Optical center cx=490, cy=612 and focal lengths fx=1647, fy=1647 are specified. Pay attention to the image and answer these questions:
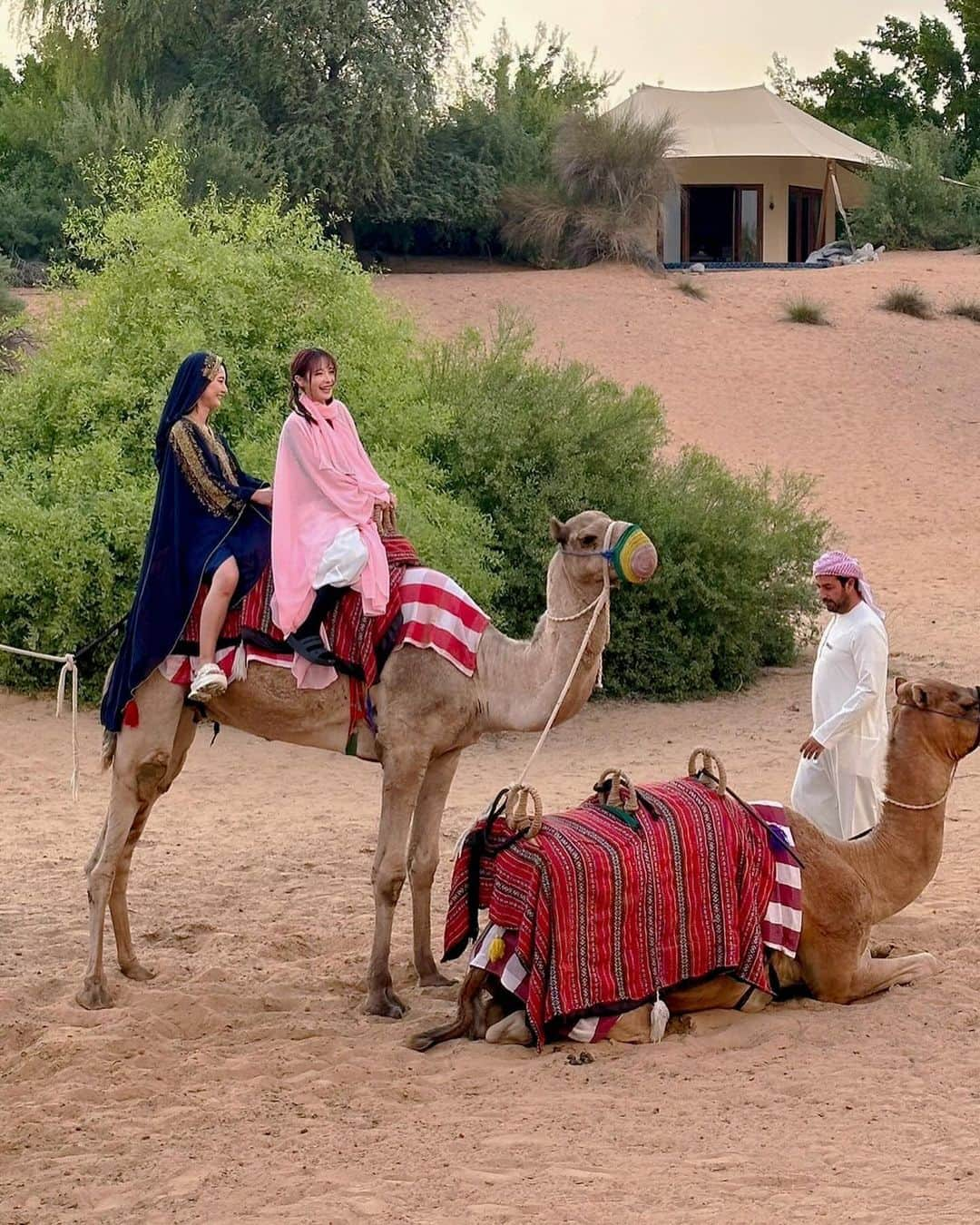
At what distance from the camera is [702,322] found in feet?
100

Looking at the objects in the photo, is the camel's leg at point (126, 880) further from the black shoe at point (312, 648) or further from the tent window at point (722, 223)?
the tent window at point (722, 223)

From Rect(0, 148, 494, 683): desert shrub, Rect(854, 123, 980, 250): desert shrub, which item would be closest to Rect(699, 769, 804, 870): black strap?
Rect(0, 148, 494, 683): desert shrub

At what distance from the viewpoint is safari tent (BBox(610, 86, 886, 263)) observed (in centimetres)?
3891

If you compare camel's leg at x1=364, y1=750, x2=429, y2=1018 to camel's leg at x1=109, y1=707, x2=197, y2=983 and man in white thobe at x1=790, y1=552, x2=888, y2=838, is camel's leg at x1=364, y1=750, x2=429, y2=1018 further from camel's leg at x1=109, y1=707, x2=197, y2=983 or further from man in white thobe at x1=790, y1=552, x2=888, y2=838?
man in white thobe at x1=790, y1=552, x2=888, y2=838

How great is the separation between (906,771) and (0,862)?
4.97 m

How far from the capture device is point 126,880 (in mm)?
6828

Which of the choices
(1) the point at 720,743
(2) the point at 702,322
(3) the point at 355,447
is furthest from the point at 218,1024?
(2) the point at 702,322

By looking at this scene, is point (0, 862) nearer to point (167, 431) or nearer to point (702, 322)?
point (167, 431)

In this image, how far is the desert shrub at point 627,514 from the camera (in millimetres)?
13352

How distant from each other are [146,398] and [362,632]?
6831 millimetres

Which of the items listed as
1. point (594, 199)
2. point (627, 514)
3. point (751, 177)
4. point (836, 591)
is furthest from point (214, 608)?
point (751, 177)

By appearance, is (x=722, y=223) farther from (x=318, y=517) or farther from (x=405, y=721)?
(x=405, y=721)

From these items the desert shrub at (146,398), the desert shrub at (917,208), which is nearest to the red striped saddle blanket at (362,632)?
the desert shrub at (146,398)

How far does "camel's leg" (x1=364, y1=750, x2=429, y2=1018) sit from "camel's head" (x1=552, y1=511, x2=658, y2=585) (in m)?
0.98
